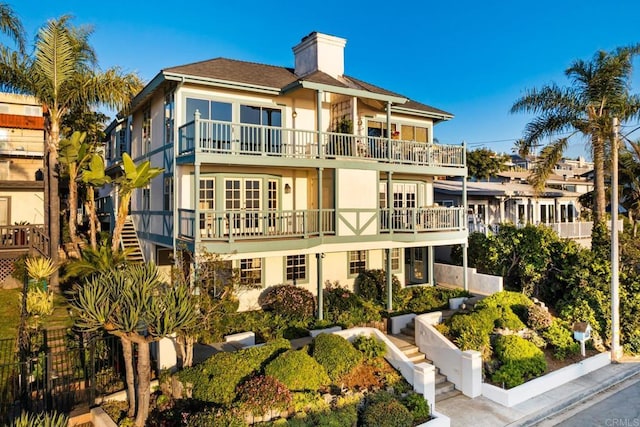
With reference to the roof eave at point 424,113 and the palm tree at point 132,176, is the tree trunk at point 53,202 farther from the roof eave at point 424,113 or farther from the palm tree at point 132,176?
the roof eave at point 424,113

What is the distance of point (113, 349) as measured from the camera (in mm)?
10703

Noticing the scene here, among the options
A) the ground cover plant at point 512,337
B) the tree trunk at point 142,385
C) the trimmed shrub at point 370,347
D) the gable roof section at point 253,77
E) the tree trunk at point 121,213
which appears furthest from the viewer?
the tree trunk at point 121,213

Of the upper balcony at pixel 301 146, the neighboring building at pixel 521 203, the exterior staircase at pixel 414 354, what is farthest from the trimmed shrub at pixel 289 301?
the neighboring building at pixel 521 203

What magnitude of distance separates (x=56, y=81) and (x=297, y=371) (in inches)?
571

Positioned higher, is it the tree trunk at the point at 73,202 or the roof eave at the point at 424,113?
the roof eave at the point at 424,113

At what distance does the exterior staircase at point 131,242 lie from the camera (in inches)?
698

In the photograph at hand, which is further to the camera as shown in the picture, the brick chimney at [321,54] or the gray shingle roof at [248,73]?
the brick chimney at [321,54]

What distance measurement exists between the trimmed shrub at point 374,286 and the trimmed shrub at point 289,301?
2.59m

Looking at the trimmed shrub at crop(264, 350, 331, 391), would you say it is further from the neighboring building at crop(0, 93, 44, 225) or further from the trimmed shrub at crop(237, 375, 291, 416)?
the neighboring building at crop(0, 93, 44, 225)

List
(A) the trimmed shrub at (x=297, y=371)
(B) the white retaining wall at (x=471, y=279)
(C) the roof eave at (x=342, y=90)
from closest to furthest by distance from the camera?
1. (A) the trimmed shrub at (x=297, y=371)
2. (C) the roof eave at (x=342, y=90)
3. (B) the white retaining wall at (x=471, y=279)

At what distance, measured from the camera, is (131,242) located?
18.7m

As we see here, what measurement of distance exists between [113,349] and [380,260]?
11.6 m

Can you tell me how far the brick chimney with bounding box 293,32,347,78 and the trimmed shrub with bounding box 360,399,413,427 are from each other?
13963 millimetres

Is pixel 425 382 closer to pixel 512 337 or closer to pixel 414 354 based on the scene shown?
pixel 414 354
